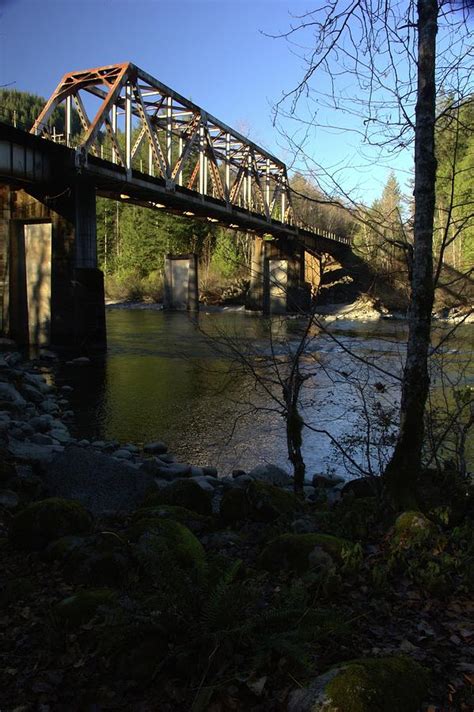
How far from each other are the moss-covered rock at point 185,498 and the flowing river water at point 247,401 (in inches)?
44.8

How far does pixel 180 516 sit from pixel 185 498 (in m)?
0.69

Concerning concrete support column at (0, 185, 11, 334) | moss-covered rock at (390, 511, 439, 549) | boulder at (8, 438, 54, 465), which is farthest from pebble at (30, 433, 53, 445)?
concrete support column at (0, 185, 11, 334)

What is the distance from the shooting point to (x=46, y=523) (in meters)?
4.64

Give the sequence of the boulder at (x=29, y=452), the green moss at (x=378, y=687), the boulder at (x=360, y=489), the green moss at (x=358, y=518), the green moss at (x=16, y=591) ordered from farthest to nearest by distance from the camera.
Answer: the boulder at (x=29, y=452)
the boulder at (x=360, y=489)
the green moss at (x=358, y=518)
the green moss at (x=16, y=591)
the green moss at (x=378, y=687)

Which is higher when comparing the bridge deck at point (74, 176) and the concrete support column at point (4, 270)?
the bridge deck at point (74, 176)

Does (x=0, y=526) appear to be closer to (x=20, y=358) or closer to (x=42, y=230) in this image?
(x=20, y=358)

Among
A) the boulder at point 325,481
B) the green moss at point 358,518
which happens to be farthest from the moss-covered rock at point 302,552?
the boulder at point 325,481

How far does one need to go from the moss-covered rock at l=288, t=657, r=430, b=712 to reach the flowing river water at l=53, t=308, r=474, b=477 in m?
3.12

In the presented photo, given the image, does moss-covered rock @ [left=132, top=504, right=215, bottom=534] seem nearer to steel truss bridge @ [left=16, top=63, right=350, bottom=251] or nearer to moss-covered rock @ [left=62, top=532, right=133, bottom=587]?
moss-covered rock @ [left=62, top=532, right=133, bottom=587]

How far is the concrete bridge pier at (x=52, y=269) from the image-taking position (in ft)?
79.6

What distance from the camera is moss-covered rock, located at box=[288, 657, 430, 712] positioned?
94.7 inches

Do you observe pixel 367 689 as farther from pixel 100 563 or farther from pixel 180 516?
pixel 180 516

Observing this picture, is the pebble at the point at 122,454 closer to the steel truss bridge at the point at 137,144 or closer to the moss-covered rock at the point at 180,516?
the moss-covered rock at the point at 180,516

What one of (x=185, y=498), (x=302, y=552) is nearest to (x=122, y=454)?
(x=185, y=498)
